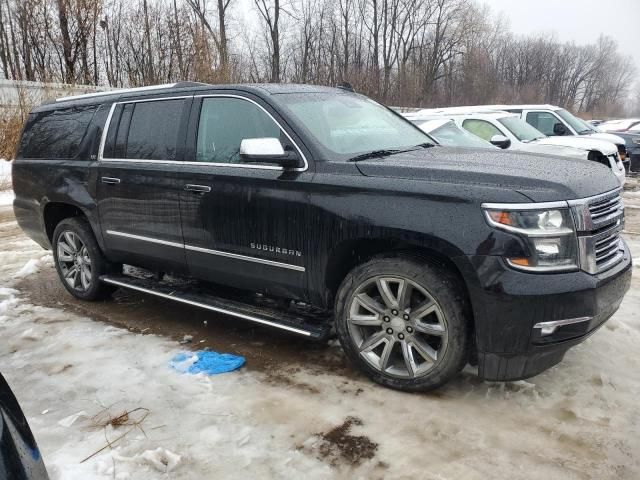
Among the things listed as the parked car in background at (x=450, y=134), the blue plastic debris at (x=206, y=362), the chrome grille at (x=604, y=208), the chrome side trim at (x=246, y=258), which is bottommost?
the blue plastic debris at (x=206, y=362)

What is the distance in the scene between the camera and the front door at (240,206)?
3629 millimetres

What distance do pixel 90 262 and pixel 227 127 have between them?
7.01 feet

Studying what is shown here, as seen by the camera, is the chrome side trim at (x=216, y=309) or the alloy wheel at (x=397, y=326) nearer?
the alloy wheel at (x=397, y=326)

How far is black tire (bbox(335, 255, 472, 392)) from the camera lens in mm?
3123

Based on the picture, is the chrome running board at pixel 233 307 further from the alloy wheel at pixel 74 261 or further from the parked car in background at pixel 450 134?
the parked car in background at pixel 450 134

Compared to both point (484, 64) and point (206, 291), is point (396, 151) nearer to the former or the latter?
point (206, 291)

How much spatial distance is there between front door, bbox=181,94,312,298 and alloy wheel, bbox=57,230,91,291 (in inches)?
60.9

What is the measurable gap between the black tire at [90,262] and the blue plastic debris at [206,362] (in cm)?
160

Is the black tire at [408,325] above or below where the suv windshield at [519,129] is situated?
below

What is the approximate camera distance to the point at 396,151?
12.7ft

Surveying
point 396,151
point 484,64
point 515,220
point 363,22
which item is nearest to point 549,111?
point 396,151

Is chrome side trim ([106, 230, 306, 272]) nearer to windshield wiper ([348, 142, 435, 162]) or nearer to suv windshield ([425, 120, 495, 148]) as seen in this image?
windshield wiper ([348, 142, 435, 162])

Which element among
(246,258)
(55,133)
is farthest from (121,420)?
Answer: (55,133)

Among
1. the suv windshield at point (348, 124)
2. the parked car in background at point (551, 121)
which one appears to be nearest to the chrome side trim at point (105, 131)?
the suv windshield at point (348, 124)
